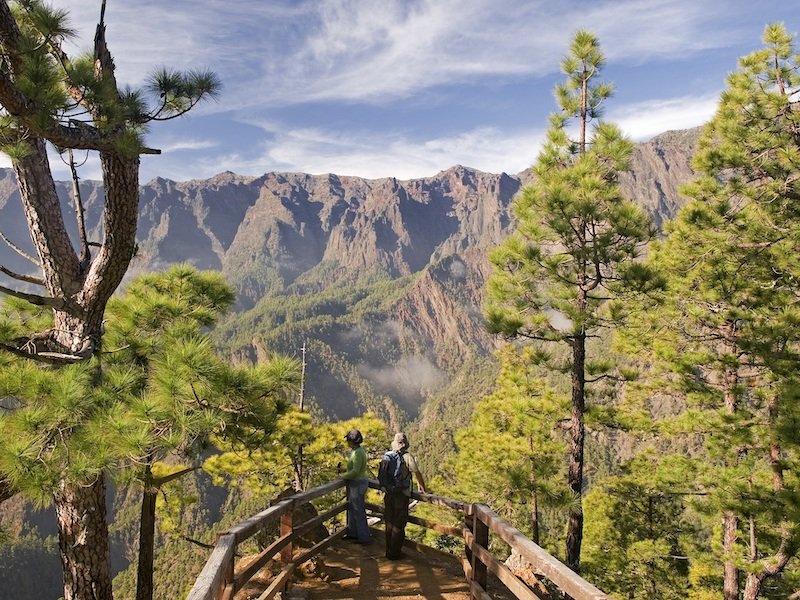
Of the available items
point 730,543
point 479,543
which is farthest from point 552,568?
point 730,543

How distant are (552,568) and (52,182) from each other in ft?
19.7

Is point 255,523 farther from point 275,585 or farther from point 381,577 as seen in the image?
point 381,577

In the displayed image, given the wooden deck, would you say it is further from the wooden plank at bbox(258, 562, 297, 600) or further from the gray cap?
the gray cap

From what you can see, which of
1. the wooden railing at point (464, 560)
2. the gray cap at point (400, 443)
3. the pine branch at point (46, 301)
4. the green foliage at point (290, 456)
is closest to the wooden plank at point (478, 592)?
the wooden railing at point (464, 560)

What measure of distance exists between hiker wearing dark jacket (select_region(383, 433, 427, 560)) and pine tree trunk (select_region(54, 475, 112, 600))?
3.36 m

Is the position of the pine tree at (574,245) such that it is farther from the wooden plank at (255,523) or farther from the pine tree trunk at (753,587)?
the wooden plank at (255,523)

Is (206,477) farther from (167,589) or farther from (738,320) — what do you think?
(738,320)

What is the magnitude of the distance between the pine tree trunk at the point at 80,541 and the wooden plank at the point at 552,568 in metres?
4.14

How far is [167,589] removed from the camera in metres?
64.6

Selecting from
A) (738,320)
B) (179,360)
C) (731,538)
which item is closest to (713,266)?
(738,320)

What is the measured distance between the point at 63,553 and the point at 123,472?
129 centimetres

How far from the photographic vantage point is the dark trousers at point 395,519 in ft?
22.0

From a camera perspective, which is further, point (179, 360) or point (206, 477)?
point (206, 477)

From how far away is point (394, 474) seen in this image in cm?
658
